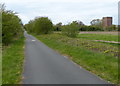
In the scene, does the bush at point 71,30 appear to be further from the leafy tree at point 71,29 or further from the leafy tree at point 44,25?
the leafy tree at point 44,25

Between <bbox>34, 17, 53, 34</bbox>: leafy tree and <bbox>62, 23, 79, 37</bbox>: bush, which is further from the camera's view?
<bbox>34, 17, 53, 34</bbox>: leafy tree

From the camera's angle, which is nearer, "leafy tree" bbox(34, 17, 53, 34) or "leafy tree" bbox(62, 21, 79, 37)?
"leafy tree" bbox(62, 21, 79, 37)

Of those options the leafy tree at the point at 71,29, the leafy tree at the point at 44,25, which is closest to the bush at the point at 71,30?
the leafy tree at the point at 71,29

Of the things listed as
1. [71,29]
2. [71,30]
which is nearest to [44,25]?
[71,30]

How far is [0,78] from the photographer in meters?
5.92

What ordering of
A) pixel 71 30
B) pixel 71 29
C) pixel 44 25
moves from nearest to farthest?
pixel 71 29
pixel 71 30
pixel 44 25

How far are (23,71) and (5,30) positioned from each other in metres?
11.2

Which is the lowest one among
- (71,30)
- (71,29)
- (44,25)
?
(71,30)

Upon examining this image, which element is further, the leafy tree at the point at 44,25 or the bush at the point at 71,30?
the leafy tree at the point at 44,25

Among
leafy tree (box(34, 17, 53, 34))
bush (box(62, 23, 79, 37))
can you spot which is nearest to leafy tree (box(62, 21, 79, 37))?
bush (box(62, 23, 79, 37))

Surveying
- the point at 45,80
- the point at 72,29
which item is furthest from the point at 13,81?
the point at 72,29

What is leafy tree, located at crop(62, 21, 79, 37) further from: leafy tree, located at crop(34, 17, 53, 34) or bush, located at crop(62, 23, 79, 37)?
leafy tree, located at crop(34, 17, 53, 34)

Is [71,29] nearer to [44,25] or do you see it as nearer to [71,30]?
[71,30]

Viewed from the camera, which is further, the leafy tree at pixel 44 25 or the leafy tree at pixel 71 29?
the leafy tree at pixel 44 25
